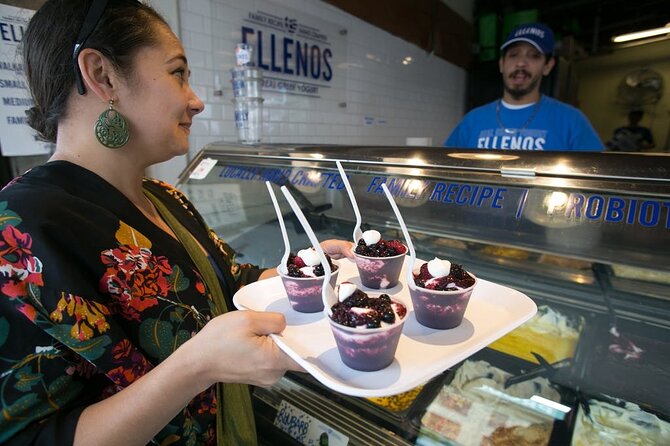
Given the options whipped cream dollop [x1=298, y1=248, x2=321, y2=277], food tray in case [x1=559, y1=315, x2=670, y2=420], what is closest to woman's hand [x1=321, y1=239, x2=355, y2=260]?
whipped cream dollop [x1=298, y1=248, x2=321, y2=277]

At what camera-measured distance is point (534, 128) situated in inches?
119

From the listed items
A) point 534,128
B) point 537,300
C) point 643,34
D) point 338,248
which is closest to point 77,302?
point 338,248

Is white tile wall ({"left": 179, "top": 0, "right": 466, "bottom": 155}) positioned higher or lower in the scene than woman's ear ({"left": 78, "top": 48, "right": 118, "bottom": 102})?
higher

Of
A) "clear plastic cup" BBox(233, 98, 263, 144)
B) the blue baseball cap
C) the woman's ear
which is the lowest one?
the woman's ear

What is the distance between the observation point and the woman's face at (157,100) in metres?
1.04

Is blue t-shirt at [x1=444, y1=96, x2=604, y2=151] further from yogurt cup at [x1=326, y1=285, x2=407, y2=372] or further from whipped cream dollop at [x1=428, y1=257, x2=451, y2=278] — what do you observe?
yogurt cup at [x1=326, y1=285, x2=407, y2=372]

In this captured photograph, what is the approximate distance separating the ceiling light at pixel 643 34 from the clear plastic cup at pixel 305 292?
808 centimetres

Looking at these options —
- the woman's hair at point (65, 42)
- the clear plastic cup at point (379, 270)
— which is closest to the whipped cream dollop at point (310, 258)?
the clear plastic cup at point (379, 270)

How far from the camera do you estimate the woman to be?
805mm

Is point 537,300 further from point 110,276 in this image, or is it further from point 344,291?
point 110,276

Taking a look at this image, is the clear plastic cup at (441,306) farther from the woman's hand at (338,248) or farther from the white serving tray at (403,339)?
the woman's hand at (338,248)

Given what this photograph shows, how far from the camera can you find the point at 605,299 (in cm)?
154

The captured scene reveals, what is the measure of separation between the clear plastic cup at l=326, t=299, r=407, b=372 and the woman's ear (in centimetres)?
85

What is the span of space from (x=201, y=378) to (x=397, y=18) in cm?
566
